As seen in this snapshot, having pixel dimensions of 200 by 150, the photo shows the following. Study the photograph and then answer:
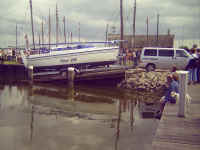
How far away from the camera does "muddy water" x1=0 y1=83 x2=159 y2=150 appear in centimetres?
656

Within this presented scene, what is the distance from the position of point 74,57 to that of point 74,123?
422 inches

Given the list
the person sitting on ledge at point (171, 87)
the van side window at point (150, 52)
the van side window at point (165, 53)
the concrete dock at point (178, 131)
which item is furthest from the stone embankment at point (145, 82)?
the concrete dock at point (178, 131)

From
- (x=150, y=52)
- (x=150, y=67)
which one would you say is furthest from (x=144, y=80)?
(x=150, y=52)

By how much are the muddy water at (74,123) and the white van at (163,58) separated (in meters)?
4.85

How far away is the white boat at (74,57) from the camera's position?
59.8 feet

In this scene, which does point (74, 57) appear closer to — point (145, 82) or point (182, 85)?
point (145, 82)

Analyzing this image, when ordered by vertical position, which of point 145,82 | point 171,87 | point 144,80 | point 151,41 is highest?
point 151,41

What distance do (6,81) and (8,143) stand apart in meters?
16.5

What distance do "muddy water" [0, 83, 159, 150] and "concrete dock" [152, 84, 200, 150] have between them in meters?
1.03

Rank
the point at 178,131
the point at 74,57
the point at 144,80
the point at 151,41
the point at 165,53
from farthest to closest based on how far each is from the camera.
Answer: the point at 151,41 < the point at 74,57 < the point at 165,53 < the point at 144,80 < the point at 178,131

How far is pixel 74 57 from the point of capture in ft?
61.4

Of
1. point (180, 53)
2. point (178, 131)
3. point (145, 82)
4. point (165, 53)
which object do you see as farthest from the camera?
point (165, 53)

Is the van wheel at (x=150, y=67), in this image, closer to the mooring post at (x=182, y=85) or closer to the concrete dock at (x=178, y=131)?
the concrete dock at (x=178, y=131)

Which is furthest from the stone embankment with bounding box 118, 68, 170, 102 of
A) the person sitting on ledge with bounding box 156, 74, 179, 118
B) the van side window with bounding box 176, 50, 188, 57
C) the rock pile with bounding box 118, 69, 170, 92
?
the person sitting on ledge with bounding box 156, 74, 179, 118
